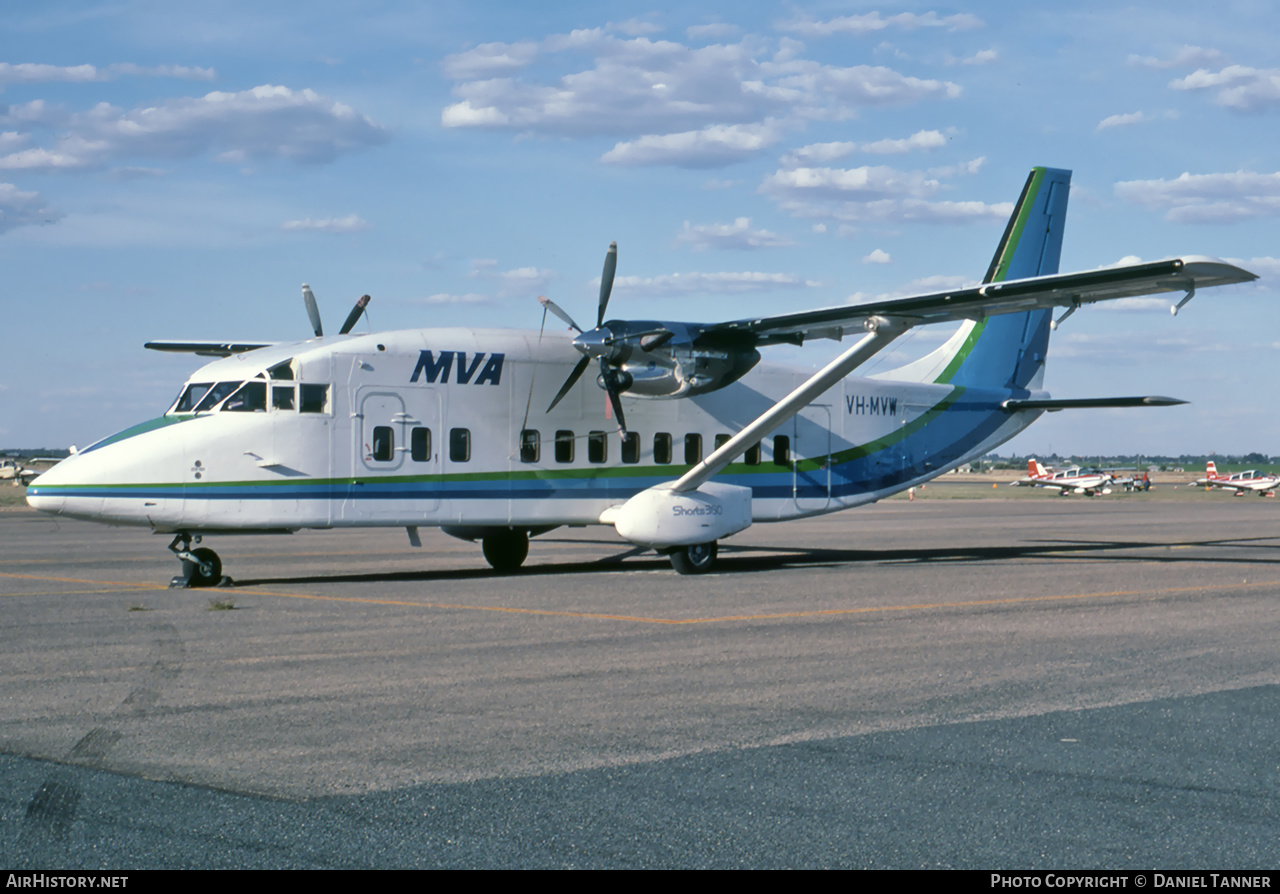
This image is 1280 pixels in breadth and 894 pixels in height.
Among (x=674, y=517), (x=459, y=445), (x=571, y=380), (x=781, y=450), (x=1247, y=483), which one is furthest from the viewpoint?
(x=1247, y=483)

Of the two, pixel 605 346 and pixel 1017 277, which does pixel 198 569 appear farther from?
Result: pixel 1017 277

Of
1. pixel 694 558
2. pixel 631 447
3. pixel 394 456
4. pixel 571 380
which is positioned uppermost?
pixel 571 380

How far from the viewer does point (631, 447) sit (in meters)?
22.2

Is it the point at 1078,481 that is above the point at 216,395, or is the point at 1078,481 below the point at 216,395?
below

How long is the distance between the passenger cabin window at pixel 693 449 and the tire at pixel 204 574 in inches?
347

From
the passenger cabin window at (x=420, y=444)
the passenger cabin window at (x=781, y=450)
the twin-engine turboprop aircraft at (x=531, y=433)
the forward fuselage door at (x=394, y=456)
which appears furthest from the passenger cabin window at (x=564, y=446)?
the passenger cabin window at (x=781, y=450)

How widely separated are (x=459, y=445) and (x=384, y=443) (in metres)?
1.30

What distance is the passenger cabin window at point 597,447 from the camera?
853 inches

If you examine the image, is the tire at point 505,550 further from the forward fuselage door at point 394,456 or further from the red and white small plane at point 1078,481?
the red and white small plane at point 1078,481

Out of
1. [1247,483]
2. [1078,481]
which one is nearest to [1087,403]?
[1078,481]

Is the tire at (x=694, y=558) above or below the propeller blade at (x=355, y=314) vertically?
below

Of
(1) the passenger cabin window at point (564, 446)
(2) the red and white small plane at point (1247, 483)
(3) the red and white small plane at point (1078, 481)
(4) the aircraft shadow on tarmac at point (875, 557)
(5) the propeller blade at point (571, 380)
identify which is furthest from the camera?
(2) the red and white small plane at point (1247, 483)

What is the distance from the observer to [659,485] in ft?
73.6
